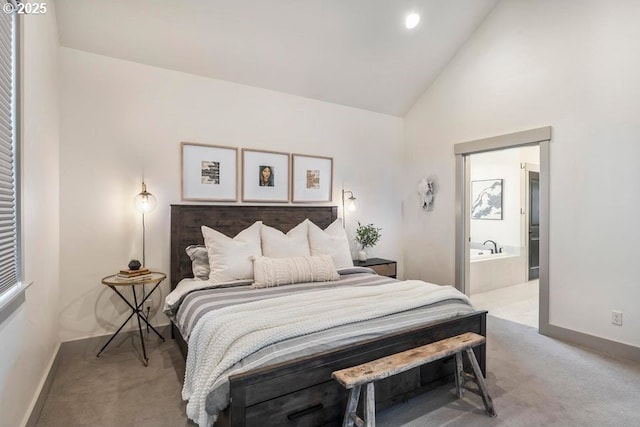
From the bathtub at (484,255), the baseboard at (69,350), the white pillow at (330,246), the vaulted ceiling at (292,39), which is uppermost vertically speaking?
the vaulted ceiling at (292,39)

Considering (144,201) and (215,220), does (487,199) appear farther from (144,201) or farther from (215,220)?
(144,201)

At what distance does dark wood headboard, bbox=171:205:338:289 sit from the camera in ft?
10.8

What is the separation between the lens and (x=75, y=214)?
294cm

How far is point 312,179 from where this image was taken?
4.23m

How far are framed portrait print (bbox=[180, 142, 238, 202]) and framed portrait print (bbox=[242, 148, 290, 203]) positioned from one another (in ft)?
→ 0.42

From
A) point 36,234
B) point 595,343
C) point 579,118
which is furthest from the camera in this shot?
point 579,118

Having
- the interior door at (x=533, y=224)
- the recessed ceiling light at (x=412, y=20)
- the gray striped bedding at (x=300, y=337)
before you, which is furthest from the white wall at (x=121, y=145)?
the interior door at (x=533, y=224)

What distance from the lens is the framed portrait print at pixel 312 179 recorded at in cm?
411

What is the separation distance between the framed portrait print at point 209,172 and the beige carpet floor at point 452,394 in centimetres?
154

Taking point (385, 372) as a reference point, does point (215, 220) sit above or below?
above

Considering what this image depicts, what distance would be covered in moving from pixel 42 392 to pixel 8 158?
1552 mm

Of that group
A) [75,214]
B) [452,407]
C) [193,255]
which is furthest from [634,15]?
[75,214]

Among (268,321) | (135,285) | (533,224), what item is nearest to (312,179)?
(135,285)

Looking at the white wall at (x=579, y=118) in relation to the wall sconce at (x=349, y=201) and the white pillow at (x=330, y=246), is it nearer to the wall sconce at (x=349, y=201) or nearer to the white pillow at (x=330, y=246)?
the wall sconce at (x=349, y=201)
